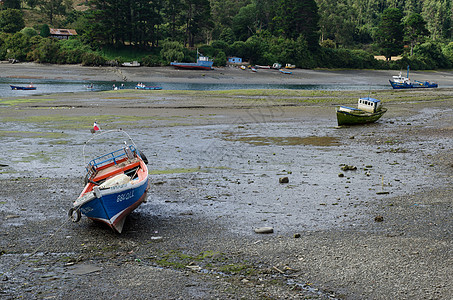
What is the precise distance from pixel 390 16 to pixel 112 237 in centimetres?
13487

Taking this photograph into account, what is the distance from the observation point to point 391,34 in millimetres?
134250

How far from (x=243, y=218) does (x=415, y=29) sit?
138 meters

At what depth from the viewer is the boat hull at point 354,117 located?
108 ft

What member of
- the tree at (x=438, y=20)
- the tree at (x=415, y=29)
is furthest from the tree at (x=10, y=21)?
the tree at (x=438, y=20)

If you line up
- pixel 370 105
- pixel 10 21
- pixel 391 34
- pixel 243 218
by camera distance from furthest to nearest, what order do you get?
pixel 391 34, pixel 10 21, pixel 370 105, pixel 243 218

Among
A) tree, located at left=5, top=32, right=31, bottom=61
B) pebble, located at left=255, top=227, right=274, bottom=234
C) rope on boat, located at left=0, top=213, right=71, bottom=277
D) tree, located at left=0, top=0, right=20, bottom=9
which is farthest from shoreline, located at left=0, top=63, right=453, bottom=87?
pebble, located at left=255, top=227, right=274, bottom=234

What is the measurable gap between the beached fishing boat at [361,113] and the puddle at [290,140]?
4938 mm

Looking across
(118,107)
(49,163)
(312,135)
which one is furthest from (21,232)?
(118,107)

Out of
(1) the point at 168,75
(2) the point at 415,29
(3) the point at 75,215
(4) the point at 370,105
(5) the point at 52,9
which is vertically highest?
(5) the point at 52,9

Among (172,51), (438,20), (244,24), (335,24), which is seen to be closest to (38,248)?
(172,51)

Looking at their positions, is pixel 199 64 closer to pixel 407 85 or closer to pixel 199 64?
pixel 199 64

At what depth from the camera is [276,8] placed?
139 meters

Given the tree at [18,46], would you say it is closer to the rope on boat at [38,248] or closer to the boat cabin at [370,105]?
the boat cabin at [370,105]

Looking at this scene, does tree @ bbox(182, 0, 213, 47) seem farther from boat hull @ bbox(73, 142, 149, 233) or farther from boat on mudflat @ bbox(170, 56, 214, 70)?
boat hull @ bbox(73, 142, 149, 233)
